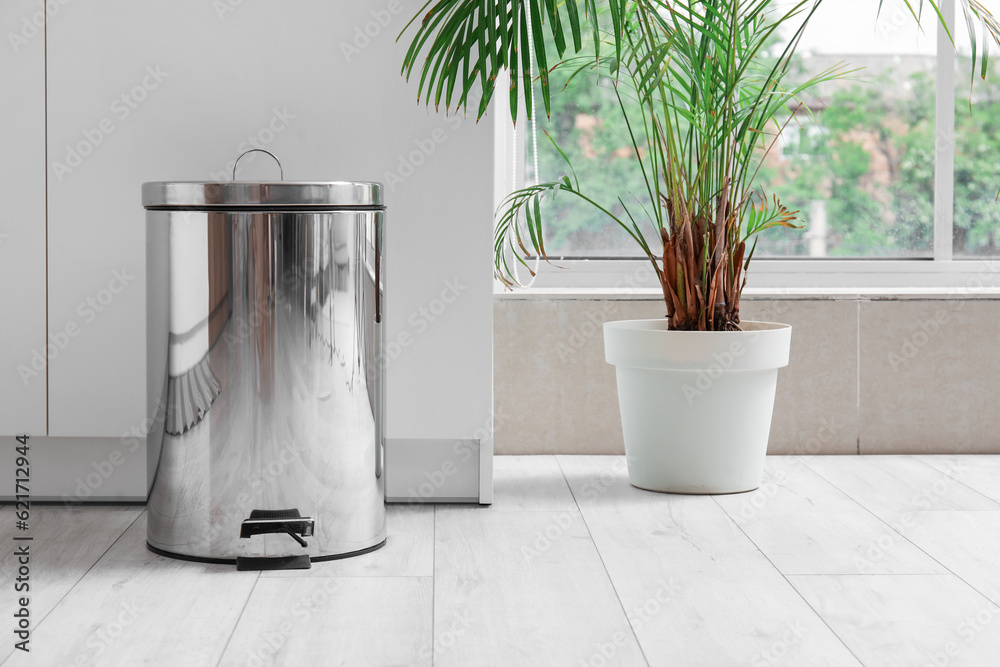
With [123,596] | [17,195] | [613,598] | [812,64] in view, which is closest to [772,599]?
[613,598]

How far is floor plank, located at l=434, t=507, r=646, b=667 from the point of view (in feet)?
3.90

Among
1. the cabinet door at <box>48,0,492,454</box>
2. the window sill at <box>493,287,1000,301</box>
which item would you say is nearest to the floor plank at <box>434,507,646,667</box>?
the cabinet door at <box>48,0,492,454</box>

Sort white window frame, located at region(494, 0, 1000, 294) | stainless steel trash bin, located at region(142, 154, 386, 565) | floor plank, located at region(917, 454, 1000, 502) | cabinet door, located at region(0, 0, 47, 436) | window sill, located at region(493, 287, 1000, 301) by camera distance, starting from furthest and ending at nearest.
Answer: white window frame, located at region(494, 0, 1000, 294), window sill, located at region(493, 287, 1000, 301), floor plank, located at region(917, 454, 1000, 502), cabinet door, located at region(0, 0, 47, 436), stainless steel trash bin, located at region(142, 154, 386, 565)

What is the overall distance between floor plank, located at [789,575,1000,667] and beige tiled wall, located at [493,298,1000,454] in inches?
38.8

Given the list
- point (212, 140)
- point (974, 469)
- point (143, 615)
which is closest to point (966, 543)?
point (974, 469)

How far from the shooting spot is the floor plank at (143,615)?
117 centimetres

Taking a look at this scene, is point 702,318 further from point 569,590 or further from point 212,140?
point 212,140

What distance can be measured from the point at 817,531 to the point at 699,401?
13.6 inches

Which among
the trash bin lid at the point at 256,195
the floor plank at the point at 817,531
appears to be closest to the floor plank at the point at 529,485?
the floor plank at the point at 817,531

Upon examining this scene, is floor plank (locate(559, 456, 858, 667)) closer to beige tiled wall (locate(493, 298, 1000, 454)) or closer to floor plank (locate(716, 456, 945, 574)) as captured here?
floor plank (locate(716, 456, 945, 574))

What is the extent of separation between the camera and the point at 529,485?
2084 millimetres

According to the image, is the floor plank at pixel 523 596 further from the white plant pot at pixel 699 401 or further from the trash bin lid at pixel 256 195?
the trash bin lid at pixel 256 195

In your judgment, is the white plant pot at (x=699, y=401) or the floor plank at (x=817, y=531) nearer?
the floor plank at (x=817, y=531)

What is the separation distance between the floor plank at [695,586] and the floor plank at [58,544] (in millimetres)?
820
